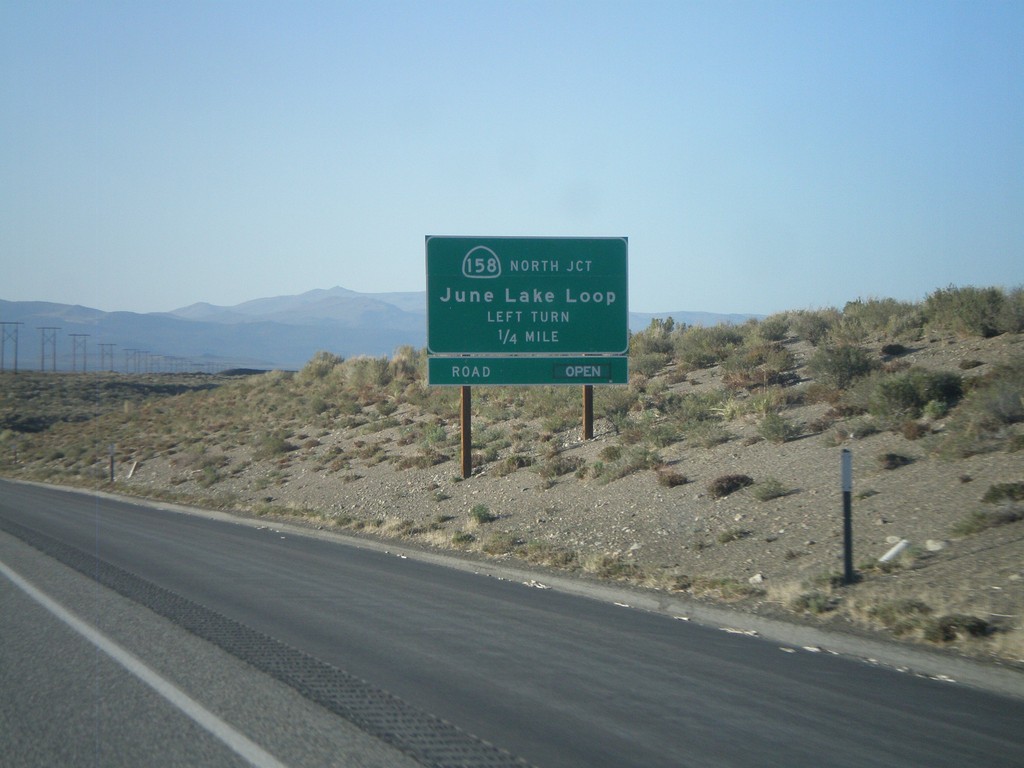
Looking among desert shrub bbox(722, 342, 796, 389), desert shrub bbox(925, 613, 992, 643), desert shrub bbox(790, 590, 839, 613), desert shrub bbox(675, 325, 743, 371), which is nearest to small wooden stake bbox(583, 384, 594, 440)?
desert shrub bbox(722, 342, 796, 389)

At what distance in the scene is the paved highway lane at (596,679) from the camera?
6.48 meters

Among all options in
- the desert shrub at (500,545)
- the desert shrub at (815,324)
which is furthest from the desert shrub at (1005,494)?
the desert shrub at (815,324)

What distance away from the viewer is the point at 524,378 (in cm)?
2116

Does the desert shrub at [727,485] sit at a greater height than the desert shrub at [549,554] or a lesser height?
greater

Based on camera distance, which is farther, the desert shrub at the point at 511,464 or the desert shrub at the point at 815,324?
the desert shrub at the point at 815,324

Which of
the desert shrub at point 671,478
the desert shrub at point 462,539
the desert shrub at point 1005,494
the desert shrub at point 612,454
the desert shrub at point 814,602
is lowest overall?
the desert shrub at point 462,539

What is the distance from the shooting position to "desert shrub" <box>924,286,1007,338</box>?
22188mm

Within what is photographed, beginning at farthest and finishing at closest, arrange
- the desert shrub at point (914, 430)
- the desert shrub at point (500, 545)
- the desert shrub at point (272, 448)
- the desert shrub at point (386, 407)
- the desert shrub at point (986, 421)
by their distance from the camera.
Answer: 1. the desert shrub at point (386, 407)
2. the desert shrub at point (272, 448)
3. the desert shrub at point (500, 545)
4. the desert shrub at point (914, 430)
5. the desert shrub at point (986, 421)

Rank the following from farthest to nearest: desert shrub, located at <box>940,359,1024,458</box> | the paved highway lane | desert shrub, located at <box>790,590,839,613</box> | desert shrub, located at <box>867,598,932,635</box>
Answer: desert shrub, located at <box>940,359,1024,458</box>
desert shrub, located at <box>790,590,839,613</box>
desert shrub, located at <box>867,598,932,635</box>
the paved highway lane

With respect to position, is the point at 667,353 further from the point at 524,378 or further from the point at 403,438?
the point at 524,378

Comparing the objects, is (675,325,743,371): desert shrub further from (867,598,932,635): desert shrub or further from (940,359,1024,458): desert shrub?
(867,598,932,635): desert shrub

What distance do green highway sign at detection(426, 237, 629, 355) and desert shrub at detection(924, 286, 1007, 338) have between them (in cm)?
832

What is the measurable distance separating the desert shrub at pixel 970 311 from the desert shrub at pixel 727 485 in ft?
29.2

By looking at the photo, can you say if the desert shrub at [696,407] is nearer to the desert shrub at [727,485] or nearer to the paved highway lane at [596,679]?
the desert shrub at [727,485]
